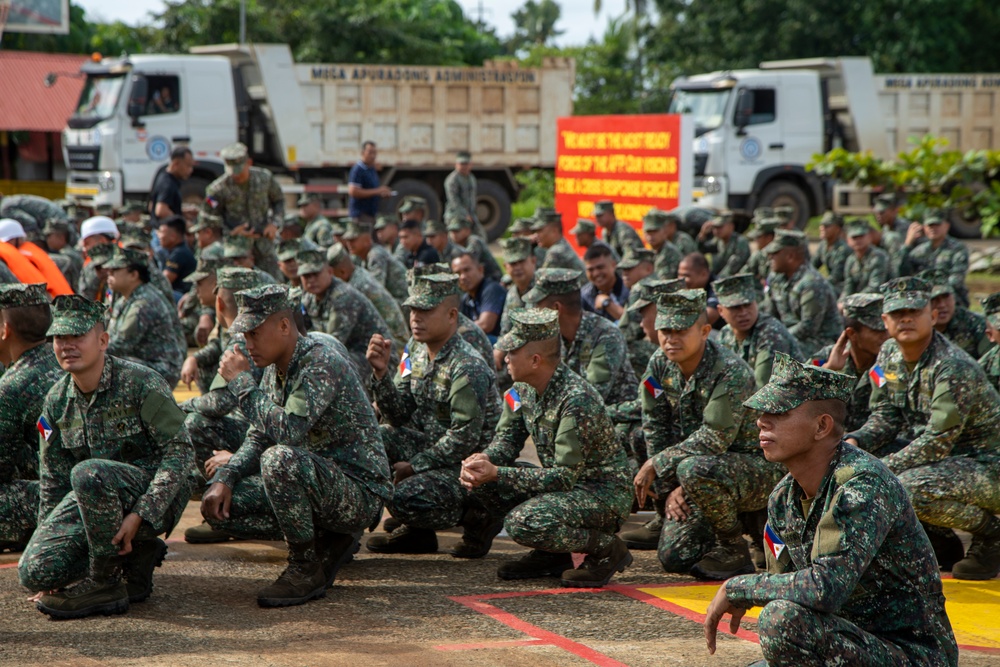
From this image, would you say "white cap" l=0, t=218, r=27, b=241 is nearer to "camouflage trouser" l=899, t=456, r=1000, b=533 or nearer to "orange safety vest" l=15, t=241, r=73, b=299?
"orange safety vest" l=15, t=241, r=73, b=299

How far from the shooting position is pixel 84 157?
1864cm

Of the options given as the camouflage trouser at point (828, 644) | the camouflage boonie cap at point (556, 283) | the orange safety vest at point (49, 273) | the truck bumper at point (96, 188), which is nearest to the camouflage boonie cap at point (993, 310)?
the camouflage boonie cap at point (556, 283)

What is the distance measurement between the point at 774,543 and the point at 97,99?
56.2 feet

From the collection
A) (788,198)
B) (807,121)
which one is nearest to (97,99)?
(788,198)

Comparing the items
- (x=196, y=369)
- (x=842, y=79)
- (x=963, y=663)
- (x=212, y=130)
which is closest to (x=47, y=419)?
(x=196, y=369)

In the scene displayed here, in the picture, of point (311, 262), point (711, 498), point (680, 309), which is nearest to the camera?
point (711, 498)

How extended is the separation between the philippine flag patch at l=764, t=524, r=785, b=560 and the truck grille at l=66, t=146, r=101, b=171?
16.4 metres

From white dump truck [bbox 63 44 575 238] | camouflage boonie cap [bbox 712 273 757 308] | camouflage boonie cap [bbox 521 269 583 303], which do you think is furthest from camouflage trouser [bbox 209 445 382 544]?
white dump truck [bbox 63 44 575 238]

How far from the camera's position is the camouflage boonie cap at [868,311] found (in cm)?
665

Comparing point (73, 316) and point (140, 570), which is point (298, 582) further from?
point (73, 316)

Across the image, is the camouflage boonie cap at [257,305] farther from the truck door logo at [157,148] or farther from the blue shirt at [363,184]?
the truck door logo at [157,148]

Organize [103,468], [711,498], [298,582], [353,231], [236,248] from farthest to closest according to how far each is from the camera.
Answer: [353,231] < [236,248] < [711,498] < [298,582] < [103,468]

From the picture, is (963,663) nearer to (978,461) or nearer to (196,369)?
(978,461)

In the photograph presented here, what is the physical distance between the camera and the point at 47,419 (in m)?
5.11
